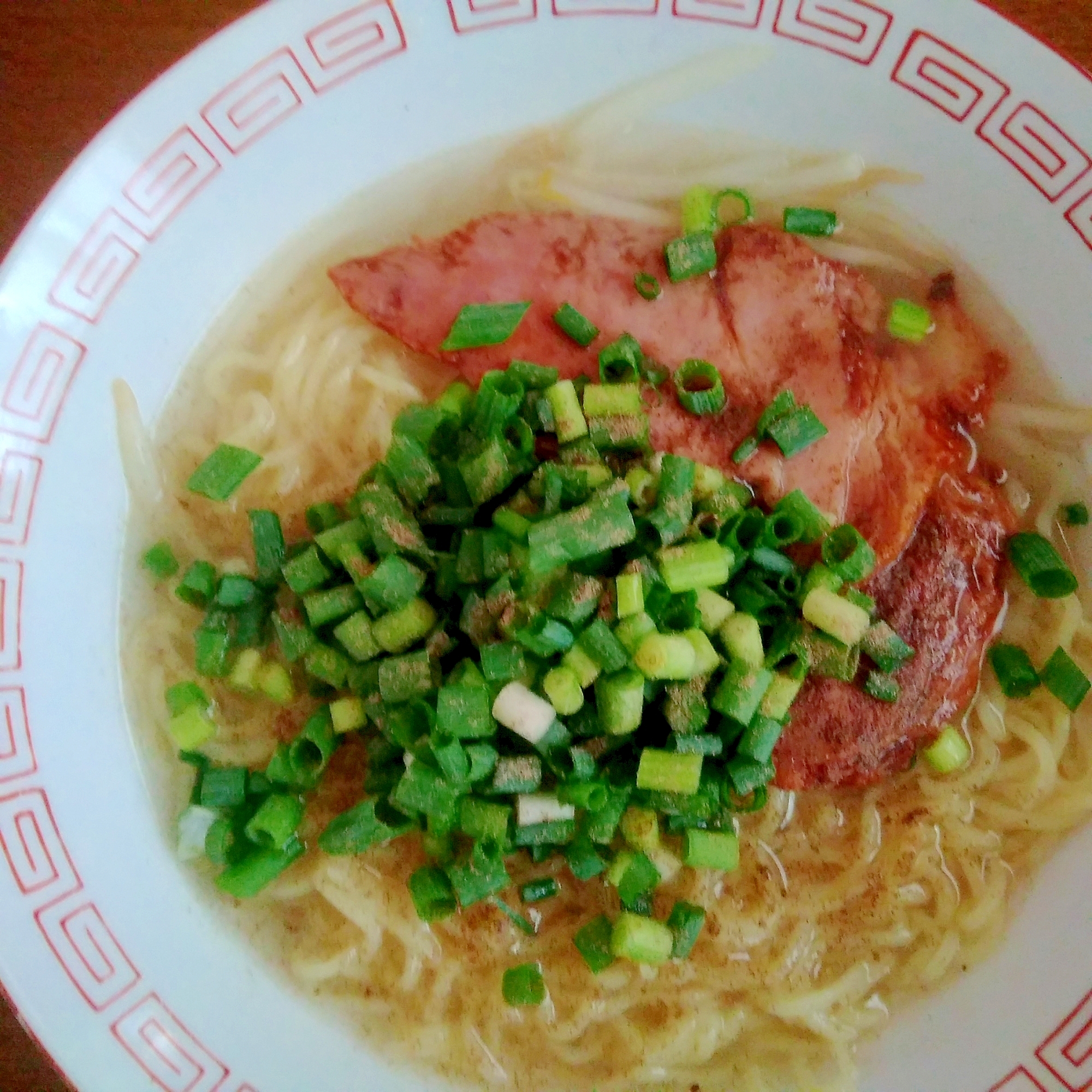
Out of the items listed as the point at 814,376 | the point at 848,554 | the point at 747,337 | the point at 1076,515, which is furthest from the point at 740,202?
the point at 1076,515

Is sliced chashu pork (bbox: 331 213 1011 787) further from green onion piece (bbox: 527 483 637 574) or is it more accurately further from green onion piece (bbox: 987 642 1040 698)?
green onion piece (bbox: 527 483 637 574)

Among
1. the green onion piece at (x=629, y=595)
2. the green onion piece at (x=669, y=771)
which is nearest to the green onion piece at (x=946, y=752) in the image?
the green onion piece at (x=669, y=771)

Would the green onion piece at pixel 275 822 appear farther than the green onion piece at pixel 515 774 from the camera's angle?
Yes

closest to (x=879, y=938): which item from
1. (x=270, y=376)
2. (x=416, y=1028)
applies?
(x=416, y=1028)

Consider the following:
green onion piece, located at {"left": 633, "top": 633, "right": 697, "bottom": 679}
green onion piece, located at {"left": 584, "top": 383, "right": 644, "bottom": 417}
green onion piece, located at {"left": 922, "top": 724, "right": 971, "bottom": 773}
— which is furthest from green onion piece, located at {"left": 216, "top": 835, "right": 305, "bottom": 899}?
green onion piece, located at {"left": 922, "top": 724, "right": 971, "bottom": 773}

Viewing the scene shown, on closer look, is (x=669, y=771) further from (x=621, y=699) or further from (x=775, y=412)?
(x=775, y=412)

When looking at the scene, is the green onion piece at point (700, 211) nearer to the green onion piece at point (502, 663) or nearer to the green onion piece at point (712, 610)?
the green onion piece at point (712, 610)

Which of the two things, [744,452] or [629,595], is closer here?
[629,595]
